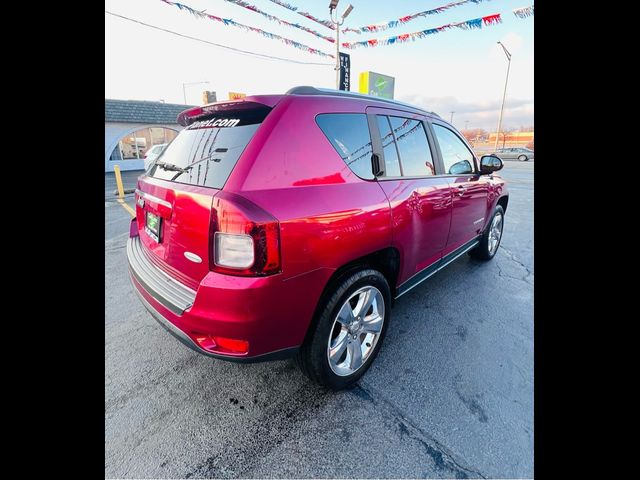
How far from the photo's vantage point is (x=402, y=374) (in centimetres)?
217

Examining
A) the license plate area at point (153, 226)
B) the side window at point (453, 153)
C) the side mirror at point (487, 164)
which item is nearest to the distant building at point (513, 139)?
the side mirror at point (487, 164)

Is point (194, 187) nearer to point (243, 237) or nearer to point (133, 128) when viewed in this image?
point (243, 237)

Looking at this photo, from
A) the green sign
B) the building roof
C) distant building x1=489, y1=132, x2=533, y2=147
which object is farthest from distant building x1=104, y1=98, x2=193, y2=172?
distant building x1=489, y1=132, x2=533, y2=147

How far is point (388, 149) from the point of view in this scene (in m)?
2.25

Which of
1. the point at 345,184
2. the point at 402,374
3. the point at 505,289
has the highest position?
the point at 345,184

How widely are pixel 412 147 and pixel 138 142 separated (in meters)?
21.4

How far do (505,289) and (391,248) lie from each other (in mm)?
2267

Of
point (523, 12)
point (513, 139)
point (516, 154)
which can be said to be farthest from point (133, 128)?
point (513, 139)

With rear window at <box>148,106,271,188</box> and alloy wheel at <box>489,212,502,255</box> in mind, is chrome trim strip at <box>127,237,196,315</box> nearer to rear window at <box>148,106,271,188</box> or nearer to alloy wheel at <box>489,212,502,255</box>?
rear window at <box>148,106,271,188</box>

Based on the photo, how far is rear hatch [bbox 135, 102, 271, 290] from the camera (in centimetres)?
151

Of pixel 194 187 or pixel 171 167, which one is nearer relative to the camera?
pixel 194 187

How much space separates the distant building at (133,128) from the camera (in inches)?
657
